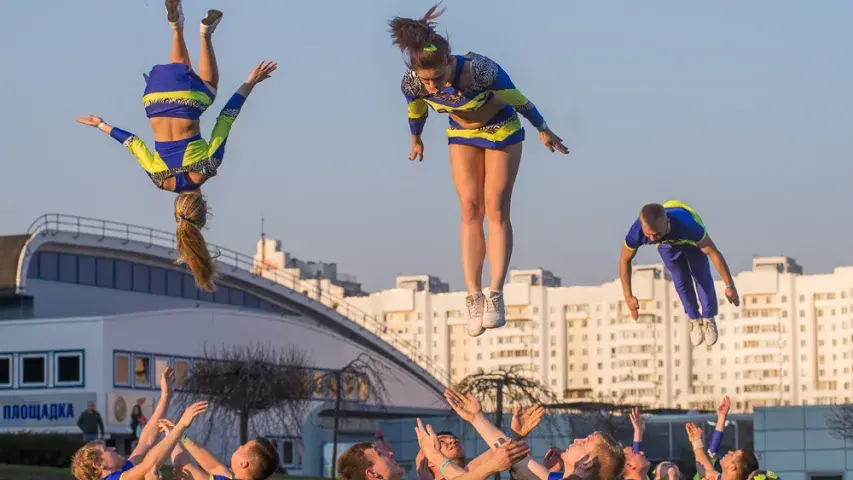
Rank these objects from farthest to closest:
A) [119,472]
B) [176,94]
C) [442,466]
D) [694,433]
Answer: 1. [694,433]
2. [176,94]
3. [119,472]
4. [442,466]

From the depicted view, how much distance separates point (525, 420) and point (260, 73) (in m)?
3.80

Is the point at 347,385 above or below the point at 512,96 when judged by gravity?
below

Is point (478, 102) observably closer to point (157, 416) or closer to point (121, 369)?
point (157, 416)

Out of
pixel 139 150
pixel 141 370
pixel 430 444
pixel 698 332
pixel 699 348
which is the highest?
pixel 139 150

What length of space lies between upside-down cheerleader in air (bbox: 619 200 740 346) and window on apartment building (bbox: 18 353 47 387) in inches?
1709

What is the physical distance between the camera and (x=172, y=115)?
1186 centimetres

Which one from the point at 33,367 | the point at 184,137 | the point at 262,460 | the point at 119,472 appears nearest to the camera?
the point at 262,460

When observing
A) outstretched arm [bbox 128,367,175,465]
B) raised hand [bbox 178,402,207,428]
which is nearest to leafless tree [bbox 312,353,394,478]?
outstretched arm [bbox 128,367,175,465]

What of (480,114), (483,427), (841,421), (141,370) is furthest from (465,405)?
(141,370)

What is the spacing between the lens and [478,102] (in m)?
12.0

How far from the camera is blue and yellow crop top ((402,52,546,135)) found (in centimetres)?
1173

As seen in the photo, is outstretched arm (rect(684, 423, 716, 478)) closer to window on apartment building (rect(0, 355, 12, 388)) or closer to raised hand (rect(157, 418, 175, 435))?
raised hand (rect(157, 418, 175, 435))

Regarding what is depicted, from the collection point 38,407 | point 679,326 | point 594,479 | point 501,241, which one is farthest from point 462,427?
point 679,326

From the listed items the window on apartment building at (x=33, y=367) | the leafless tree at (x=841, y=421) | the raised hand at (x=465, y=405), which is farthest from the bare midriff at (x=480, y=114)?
the window on apartment building at (x=33, y=367)
